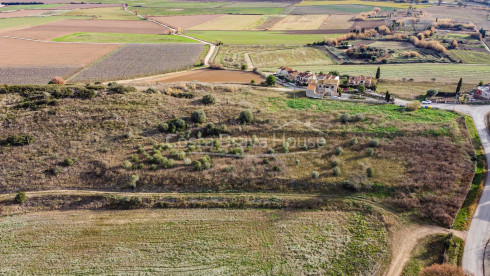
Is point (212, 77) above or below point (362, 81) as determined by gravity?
below

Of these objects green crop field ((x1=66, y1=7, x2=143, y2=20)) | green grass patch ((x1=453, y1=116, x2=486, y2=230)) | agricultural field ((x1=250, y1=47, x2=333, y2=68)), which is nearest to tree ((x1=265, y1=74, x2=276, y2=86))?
agricultural field ((x1=250, y1=47, x2=333, y2=68))

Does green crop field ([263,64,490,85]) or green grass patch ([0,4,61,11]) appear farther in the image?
green grass patch ([0,4,61,11])

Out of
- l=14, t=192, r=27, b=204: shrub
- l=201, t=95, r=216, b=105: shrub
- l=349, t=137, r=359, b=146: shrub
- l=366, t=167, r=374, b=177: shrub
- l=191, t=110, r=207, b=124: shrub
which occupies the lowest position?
l=14, t=192, r=27, b=204: shrub

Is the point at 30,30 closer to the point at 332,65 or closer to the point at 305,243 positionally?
the point at 332,65

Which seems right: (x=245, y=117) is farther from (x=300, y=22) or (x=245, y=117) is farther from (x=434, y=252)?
(x=300, y=22)

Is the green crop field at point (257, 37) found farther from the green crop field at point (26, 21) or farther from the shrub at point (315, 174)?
the shrub at point (315, 174)

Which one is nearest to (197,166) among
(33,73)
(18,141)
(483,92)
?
(18,141)

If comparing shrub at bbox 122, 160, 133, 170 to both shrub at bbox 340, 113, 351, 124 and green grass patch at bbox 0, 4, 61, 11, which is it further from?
green grass patch at bbox 0, 4, 61, 11
